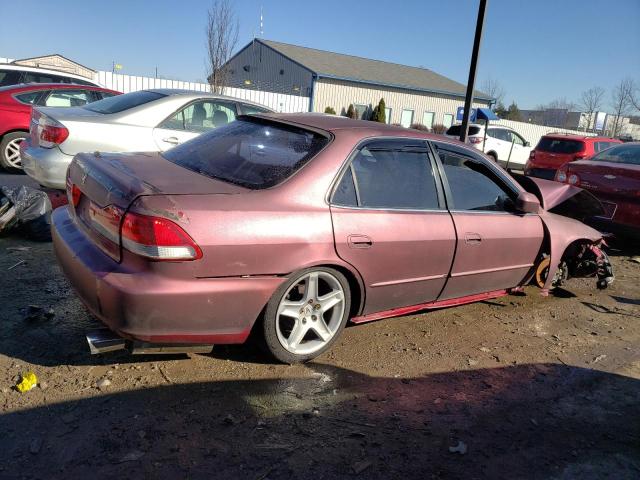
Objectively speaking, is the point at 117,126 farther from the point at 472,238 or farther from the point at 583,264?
the point at 583,264

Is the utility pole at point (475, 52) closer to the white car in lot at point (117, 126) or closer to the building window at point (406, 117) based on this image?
the white car in lot at point (117, 126)

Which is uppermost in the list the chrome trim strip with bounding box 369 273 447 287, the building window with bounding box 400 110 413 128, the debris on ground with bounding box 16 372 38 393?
the building window with bounding box 400 110 413 128

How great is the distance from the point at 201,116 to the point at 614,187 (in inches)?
214

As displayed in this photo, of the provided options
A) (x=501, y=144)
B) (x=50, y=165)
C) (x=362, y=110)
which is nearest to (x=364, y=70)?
(x=362, y=110)

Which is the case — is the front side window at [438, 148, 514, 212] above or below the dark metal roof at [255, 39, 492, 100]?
below

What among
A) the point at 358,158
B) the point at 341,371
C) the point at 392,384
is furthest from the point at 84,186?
the point at 392,384

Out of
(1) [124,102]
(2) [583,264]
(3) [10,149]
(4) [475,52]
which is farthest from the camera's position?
(3) [10,149]

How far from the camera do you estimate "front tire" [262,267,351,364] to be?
3.06m

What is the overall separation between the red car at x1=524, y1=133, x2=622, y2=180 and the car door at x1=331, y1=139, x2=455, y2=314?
11.5 m

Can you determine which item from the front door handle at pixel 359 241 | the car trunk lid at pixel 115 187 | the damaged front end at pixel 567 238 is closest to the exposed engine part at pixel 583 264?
the damaged front end at pixel 567 238

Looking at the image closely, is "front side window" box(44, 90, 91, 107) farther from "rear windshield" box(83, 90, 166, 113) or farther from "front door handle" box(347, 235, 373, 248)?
"front door handle" box(347, 235, 373, 248)

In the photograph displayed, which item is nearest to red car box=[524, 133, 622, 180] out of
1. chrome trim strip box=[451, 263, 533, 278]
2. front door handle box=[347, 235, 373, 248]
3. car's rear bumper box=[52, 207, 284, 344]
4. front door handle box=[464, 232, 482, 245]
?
chrome trim strip box=[451, 263, 533, 278]

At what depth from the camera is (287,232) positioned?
9.68 ft

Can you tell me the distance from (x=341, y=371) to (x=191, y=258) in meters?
1.29
